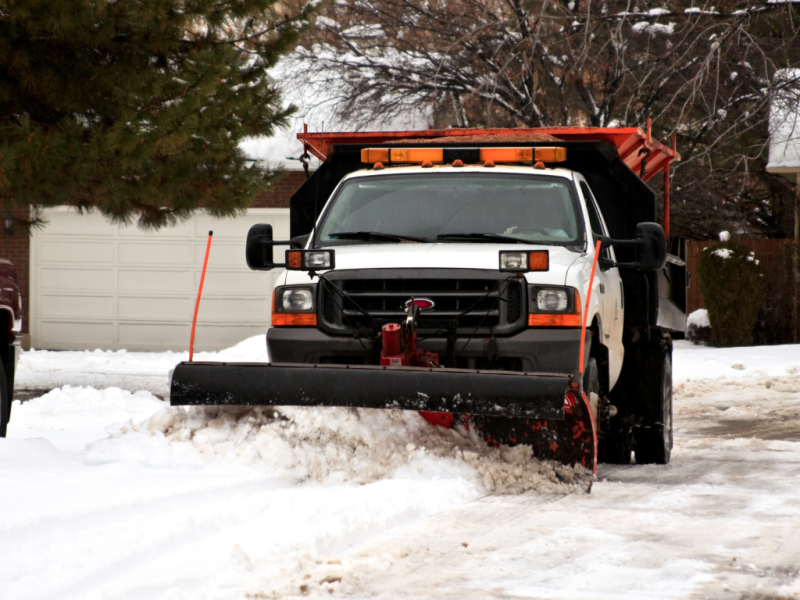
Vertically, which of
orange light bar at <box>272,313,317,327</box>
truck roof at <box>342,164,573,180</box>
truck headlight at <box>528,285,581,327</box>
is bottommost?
orange light bar at <box>272,313,317,327</box>

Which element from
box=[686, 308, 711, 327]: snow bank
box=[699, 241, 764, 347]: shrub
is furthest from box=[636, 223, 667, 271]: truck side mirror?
box=[686, 308, 711, 327]: snow bank

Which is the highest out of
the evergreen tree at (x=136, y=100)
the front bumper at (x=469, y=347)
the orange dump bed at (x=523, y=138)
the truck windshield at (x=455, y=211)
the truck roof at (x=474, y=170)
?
the evergreen tree at (x=136, y=100)

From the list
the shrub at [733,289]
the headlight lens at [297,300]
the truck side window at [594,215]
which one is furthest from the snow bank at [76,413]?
the shrub at [733,289]

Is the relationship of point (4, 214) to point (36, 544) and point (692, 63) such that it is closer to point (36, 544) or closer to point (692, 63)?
point (692, 63)

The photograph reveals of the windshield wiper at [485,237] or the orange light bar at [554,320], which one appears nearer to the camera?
the orange light bar at [554,320]

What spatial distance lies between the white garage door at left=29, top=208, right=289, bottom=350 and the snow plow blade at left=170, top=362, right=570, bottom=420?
12.2 meters

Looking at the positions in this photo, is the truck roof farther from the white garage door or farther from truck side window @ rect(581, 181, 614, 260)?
the white garage door

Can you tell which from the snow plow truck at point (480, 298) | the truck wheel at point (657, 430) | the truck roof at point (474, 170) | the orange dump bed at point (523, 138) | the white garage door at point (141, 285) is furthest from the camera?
the white garage door at point (141, 285)

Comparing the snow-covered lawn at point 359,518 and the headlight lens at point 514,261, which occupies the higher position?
the headlight lens at point 514,261

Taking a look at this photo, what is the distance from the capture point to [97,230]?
18.4 m

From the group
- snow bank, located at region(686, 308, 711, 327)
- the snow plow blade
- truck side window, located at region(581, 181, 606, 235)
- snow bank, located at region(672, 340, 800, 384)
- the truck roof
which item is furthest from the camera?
snow bank, located at region(686, 308, 711, 327)

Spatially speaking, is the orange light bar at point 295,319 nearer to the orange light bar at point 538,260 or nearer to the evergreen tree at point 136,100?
the orange light bar at point 538,260

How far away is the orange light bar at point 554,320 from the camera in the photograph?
5.82m

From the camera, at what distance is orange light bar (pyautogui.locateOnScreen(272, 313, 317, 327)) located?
20.2 feet
